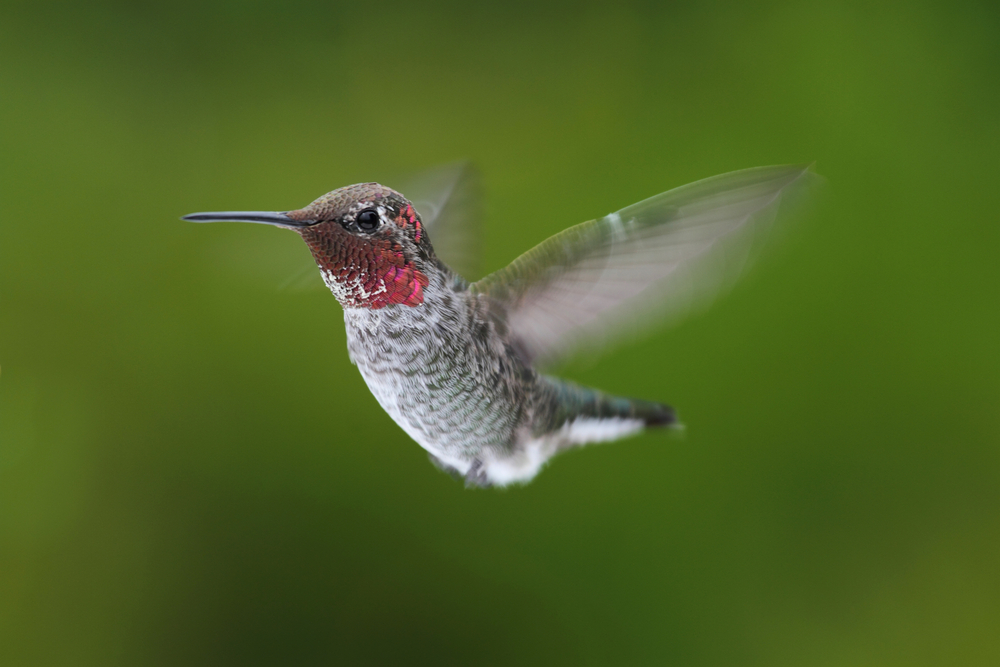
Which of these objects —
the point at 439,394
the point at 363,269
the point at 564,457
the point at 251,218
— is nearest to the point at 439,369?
the point at 439,394

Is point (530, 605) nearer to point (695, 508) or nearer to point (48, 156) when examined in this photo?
point (695, 508)

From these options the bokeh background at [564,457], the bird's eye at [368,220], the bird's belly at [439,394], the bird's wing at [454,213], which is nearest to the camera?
the bird's eye at [368,220]

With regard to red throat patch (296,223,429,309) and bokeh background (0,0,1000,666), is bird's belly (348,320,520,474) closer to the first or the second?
→ red throat patch (296,223,429,309)

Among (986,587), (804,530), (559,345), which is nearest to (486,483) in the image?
(559,345)

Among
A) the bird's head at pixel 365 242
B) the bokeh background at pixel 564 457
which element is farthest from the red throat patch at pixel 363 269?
the bokeh background at pixel 564 457

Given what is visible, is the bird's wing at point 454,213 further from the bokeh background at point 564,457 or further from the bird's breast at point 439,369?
the bokeh background at point 564,457

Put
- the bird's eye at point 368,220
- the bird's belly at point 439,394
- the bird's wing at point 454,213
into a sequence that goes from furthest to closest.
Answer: the bird's wing at point 454,213
the bird's belly at point 439,394
the bird's eye at point 368,220

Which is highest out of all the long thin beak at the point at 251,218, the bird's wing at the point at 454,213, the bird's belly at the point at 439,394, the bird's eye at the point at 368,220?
the bird's wing at the point at 454,213

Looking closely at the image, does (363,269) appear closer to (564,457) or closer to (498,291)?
(498,291)
